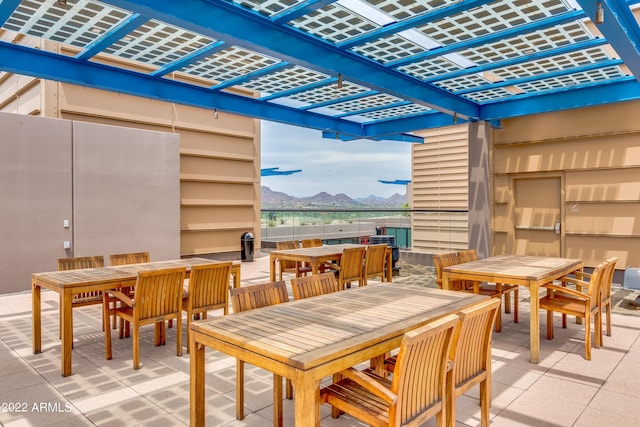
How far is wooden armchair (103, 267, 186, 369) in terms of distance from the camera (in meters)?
4.00


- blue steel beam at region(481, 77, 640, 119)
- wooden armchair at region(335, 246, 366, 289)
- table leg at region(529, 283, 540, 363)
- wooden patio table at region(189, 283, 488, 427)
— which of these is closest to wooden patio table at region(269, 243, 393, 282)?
wooden armchair at region(335, 246, 366, 289)

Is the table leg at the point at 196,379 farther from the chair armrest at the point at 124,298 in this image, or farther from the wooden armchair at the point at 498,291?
the wooden armchair at the point at 498,291

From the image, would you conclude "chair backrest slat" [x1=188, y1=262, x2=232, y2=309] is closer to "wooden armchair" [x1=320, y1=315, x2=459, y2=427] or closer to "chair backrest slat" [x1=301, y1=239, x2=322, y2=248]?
"wooden armchair" [x1=320, y1=315, x2=459, y2=427]

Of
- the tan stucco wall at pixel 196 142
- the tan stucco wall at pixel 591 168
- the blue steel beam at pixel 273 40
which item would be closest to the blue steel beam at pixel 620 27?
the blue steel beam at pixel 273 40

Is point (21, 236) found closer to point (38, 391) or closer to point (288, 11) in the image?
point (38, 391)

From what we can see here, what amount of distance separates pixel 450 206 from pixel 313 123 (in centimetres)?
783

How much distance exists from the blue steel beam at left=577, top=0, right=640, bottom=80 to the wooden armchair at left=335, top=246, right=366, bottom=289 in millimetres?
3877

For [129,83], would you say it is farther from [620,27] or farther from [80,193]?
[620,27]

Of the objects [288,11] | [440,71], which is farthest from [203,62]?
[440,71]

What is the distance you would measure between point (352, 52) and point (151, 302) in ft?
12.4

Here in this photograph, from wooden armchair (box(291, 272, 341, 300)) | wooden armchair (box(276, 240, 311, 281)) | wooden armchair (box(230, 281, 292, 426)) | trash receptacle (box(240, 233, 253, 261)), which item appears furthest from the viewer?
trash receptacle (box(240, 233, 253, 261))

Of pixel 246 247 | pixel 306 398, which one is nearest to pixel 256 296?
pixel 306 398

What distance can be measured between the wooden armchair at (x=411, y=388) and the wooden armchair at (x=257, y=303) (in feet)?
1.94

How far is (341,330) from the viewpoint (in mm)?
2484
